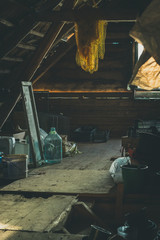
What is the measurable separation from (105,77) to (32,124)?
6551 mm

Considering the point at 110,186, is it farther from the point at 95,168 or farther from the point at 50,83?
the point at 50,83

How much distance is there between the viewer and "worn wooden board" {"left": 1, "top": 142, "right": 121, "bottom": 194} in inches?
204

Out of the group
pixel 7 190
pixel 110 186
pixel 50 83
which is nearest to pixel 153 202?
pixel 110 186

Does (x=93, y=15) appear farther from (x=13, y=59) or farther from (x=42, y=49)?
(x=13, y=59)

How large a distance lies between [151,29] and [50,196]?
286 cm

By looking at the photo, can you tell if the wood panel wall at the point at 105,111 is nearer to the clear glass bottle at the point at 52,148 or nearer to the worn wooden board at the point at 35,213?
the clear glass bottle at the point at 52,148

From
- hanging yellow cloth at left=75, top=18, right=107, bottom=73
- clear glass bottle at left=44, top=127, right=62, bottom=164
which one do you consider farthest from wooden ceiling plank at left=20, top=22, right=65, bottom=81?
hanging yellow cloth at left=75, top=18, right=107, bottom=73

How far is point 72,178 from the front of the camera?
5914 millimetres

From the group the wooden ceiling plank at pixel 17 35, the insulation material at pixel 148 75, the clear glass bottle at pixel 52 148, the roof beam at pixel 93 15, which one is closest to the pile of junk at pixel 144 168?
the insulation material at pixel 148 75

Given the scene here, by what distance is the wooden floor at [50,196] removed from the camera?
3582 millimetres

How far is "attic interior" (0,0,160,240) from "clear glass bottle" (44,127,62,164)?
16cm

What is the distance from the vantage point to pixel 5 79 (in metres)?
8.36

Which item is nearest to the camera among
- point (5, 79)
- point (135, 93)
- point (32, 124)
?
point (32, 124)

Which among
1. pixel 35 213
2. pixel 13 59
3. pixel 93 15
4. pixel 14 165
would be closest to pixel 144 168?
pixel 35 213
